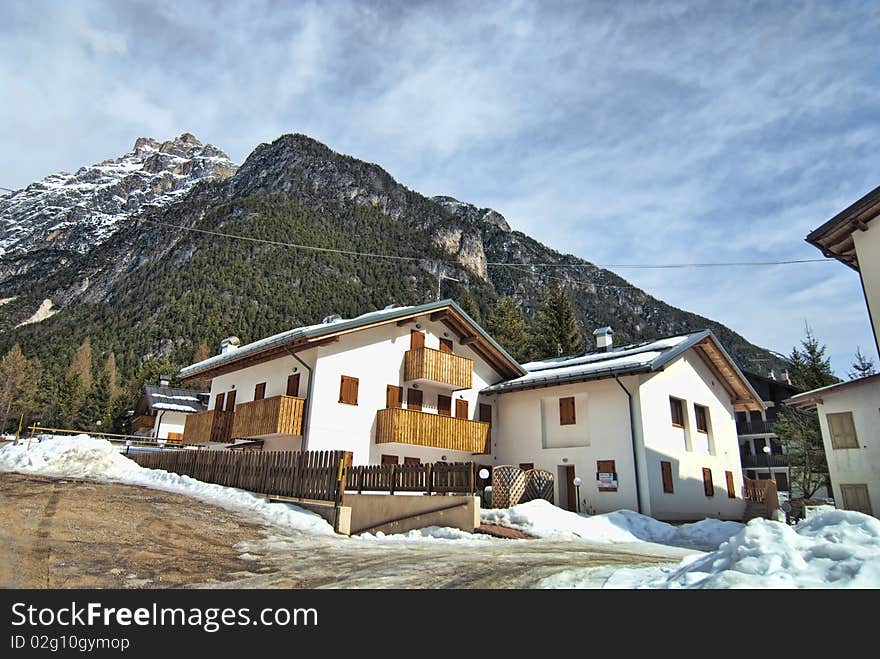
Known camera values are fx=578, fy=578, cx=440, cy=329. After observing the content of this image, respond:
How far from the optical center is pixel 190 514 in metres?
13.0

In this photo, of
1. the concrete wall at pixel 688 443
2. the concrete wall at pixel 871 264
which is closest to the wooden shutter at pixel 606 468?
the concrete wall at pixel 688 443

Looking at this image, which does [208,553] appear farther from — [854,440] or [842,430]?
[842,430]

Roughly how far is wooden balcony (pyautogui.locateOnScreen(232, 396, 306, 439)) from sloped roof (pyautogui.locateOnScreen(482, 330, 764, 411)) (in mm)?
9811

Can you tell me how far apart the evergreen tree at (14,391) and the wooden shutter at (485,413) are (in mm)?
59607

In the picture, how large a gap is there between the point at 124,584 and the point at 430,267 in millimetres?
124292

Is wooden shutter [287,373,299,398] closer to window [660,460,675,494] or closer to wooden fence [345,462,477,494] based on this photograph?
wooden fence [345,462,477,494]

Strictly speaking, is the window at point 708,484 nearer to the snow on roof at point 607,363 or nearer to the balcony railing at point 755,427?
the snow on roof at point 607,363

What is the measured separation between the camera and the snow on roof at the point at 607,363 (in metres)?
22.8

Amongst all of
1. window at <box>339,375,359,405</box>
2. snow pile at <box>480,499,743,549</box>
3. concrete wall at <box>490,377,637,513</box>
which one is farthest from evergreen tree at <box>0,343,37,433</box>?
snow pile at <box>480,499,743,549</box>

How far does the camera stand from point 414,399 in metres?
26.5

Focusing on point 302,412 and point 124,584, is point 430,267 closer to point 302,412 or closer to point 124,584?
point 302,412
